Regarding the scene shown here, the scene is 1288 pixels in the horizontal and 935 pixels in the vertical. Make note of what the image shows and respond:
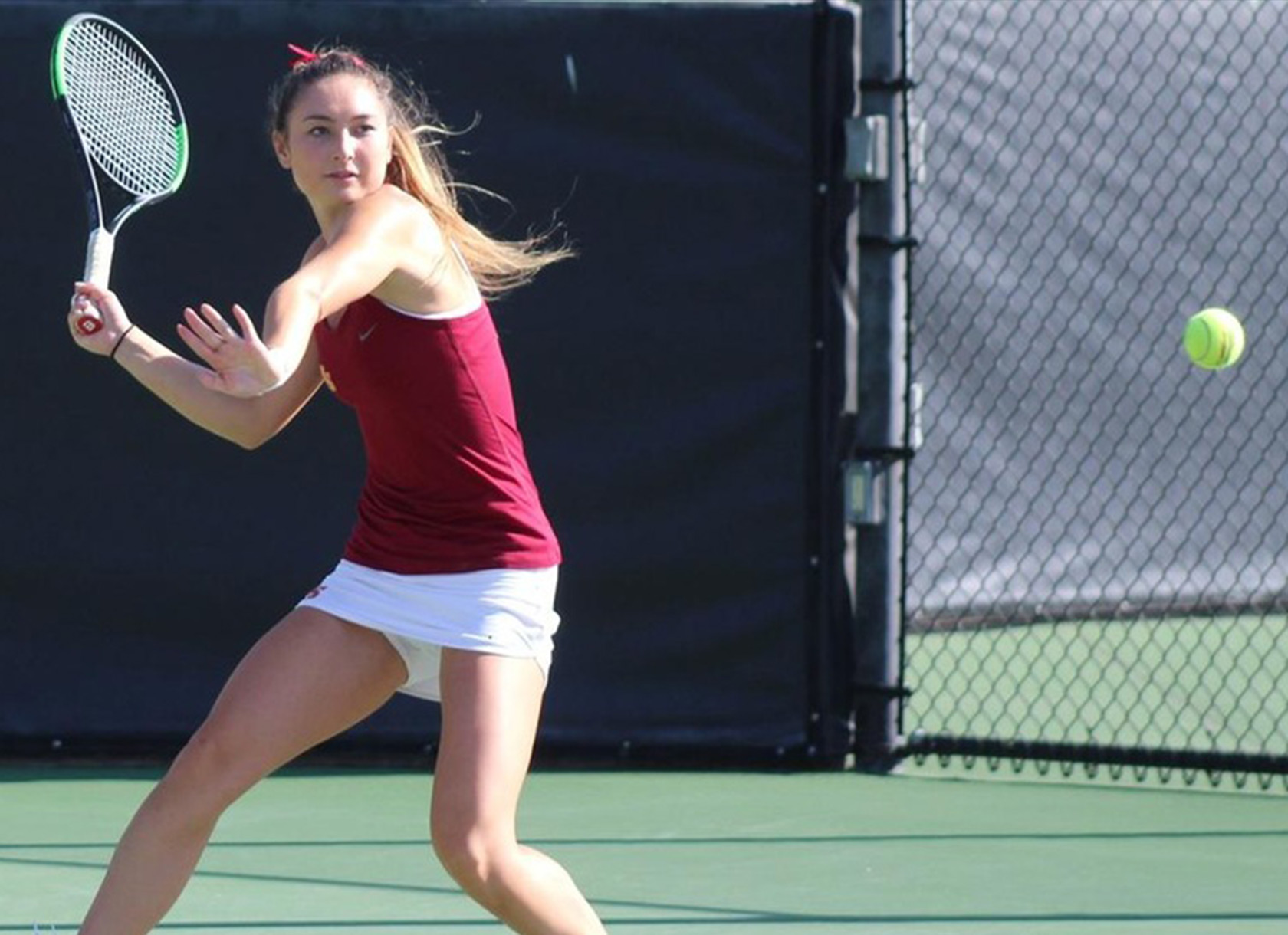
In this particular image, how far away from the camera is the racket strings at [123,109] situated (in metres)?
4.45

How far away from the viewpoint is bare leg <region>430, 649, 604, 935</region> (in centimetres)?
372

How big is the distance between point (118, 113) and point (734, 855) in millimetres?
2183

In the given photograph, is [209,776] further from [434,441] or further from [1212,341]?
[1212,341]

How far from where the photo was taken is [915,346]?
8.07m

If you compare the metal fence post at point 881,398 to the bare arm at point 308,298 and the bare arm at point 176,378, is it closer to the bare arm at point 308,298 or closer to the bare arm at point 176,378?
the bare arm at point 176,378

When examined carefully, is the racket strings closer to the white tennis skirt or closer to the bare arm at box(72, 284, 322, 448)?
the bare arm at box(72, 284, 322, 448)

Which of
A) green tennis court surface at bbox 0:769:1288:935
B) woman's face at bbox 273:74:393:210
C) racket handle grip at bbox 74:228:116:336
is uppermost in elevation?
woman's face at bbox 273:74:393:210

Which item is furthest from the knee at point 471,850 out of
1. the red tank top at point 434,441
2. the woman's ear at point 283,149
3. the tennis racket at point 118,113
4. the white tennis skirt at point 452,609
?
the tennis racket at point 118,113

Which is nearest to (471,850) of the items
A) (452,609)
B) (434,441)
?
(452,609)

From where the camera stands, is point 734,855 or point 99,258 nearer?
point 99,258

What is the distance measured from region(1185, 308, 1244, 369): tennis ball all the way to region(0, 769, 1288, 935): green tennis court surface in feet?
4.22

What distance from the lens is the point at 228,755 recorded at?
3824mm

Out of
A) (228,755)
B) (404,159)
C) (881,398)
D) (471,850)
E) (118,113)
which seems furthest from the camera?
(881,398)

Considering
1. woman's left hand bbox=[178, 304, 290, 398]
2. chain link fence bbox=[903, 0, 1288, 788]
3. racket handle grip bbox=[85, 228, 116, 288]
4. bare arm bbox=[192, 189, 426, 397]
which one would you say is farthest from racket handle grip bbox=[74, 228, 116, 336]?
chain link fence bbox=[903, 0, 1288, 788]
